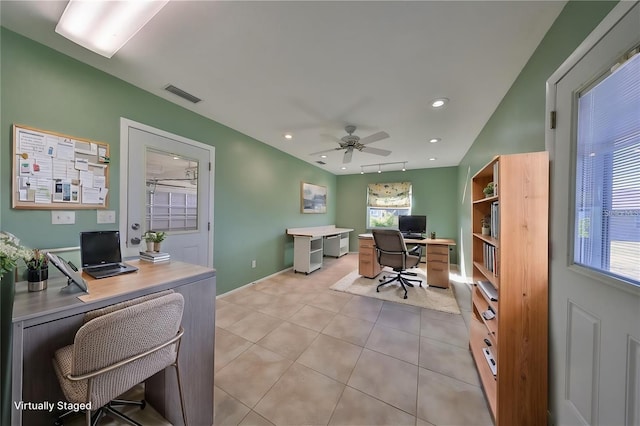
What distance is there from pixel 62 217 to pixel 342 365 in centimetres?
262

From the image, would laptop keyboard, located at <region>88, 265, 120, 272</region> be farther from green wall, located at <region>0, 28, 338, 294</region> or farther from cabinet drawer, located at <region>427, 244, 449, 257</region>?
cabinet drawer, located at <region>427, 244, 449, 257</region>

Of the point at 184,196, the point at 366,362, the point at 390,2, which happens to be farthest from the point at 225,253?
the point at 390,2

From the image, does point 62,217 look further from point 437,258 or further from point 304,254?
point 437,258

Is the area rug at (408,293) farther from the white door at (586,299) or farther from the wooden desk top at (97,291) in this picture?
the wooden desk top at (97,291)

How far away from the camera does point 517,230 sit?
1.22m

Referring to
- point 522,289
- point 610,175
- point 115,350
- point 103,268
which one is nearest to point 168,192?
point 103,268

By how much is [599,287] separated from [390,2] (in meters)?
1.78

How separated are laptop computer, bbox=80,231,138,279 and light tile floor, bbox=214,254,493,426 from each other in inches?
43.2

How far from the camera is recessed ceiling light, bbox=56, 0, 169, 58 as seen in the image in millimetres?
1194

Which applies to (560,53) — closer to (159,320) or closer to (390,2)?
(390,2)

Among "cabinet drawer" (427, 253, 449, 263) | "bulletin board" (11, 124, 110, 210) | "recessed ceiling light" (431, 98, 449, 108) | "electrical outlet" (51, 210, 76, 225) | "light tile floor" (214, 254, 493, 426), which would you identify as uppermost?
"recessed ceiling light" (431, 98, 449, 108)

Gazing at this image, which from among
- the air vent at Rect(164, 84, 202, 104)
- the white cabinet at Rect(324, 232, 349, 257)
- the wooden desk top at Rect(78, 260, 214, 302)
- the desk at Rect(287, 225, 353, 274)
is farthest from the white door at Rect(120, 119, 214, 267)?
the white cabinet at Rect(324, 232, 349, 257)

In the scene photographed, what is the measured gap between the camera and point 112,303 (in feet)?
3.27

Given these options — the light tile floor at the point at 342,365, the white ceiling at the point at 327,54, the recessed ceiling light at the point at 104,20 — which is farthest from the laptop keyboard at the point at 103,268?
the white ceiling at the point at 327,54
